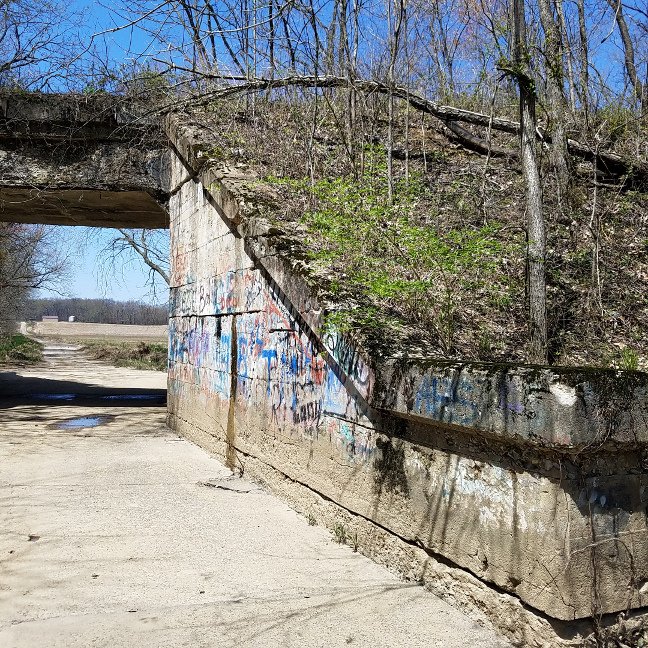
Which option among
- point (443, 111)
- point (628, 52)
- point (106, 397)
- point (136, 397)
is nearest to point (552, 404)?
point (443, 111)

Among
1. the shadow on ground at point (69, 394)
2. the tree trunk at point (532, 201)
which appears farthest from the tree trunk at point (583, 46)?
the shadow on ground at point (69, 394)

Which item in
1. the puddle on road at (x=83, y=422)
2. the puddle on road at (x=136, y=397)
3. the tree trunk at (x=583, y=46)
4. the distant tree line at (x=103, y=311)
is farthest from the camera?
the distant tree line at (x=103, y=311)

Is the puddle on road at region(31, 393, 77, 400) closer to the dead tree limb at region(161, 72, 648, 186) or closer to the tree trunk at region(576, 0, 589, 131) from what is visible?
the dead tree limb at region(161, 72, 648, 186)

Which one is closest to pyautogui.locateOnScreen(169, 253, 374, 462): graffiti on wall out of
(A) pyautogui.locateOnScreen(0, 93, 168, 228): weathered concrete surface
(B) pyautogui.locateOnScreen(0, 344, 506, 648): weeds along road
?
(B) pyautogui.locateOnScreen(0, 344, 506, 648): weeds along road

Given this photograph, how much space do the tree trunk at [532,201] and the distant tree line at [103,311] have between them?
338 feet

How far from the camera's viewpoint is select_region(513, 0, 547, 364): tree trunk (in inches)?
185

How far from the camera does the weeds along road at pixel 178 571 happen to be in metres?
3.30

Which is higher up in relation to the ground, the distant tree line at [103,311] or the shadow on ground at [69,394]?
the distant tree line at [103,311]

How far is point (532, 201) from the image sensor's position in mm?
5059

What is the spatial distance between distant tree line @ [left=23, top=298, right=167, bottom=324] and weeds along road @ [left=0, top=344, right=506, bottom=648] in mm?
101071

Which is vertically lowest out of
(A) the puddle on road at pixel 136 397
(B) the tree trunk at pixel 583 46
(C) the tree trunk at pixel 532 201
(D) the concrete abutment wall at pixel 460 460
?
(A) the puddle on road at pixel 136 397

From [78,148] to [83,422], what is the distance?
14.1 ft

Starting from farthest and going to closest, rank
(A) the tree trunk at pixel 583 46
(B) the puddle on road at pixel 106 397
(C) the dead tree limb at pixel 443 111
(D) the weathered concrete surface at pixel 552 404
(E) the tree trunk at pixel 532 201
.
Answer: (B) the puddle on road at pixel 106 397 < (A) the tree trunk at pixel 583 46 < (C) the dead tree limb at pixel 443 111 < (E) the tree trunk at pixel 532 201 < (D) the weathered concrete surface at pixel 552 404

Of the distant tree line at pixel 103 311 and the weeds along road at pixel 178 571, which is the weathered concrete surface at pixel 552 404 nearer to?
the weeds along road at pixel 178 571
